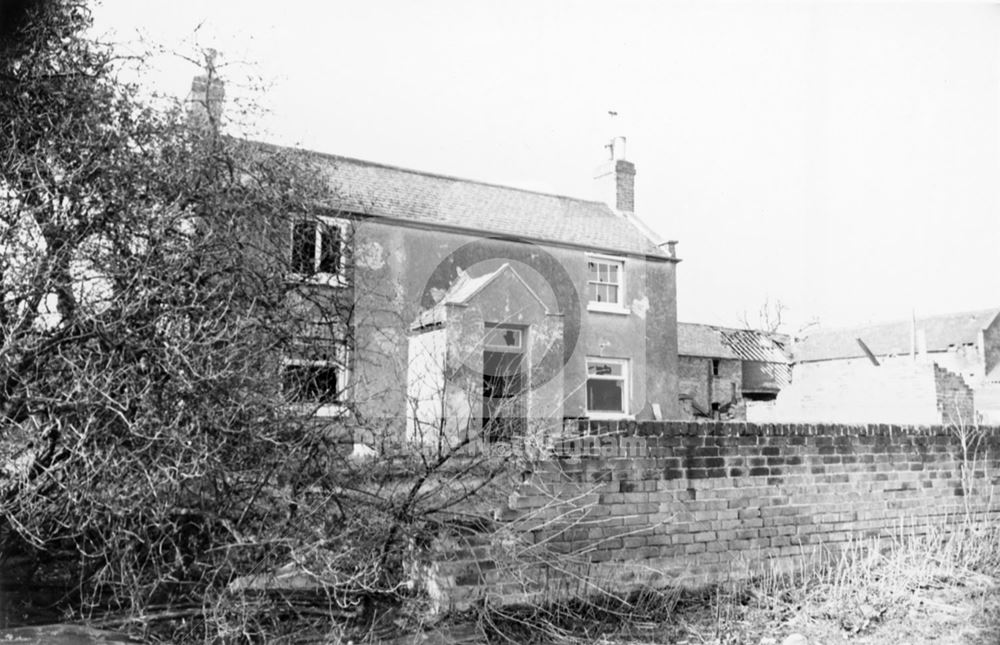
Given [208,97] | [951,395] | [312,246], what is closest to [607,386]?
[951,395]

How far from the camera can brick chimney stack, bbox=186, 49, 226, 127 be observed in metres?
6.96

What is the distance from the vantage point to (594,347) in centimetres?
1822

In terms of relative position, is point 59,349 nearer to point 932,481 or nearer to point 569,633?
point 569,633

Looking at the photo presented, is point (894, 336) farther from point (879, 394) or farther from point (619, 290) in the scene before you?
point (619, 290)

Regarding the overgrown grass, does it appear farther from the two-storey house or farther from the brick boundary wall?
the two-storey house

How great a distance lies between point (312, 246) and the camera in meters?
7.96

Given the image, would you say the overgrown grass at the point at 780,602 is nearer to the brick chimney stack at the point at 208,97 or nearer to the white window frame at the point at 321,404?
the white window frame at the point at 321,404

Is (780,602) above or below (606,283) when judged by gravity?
below

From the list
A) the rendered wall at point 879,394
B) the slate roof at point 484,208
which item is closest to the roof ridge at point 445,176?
the slate roof at point 484,208

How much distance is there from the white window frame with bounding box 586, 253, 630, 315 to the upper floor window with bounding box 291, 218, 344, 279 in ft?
35.6

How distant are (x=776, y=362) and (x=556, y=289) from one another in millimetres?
21031

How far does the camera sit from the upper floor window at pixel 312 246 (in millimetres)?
7180

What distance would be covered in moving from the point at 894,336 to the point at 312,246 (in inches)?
1635

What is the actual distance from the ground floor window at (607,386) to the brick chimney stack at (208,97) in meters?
12.0
